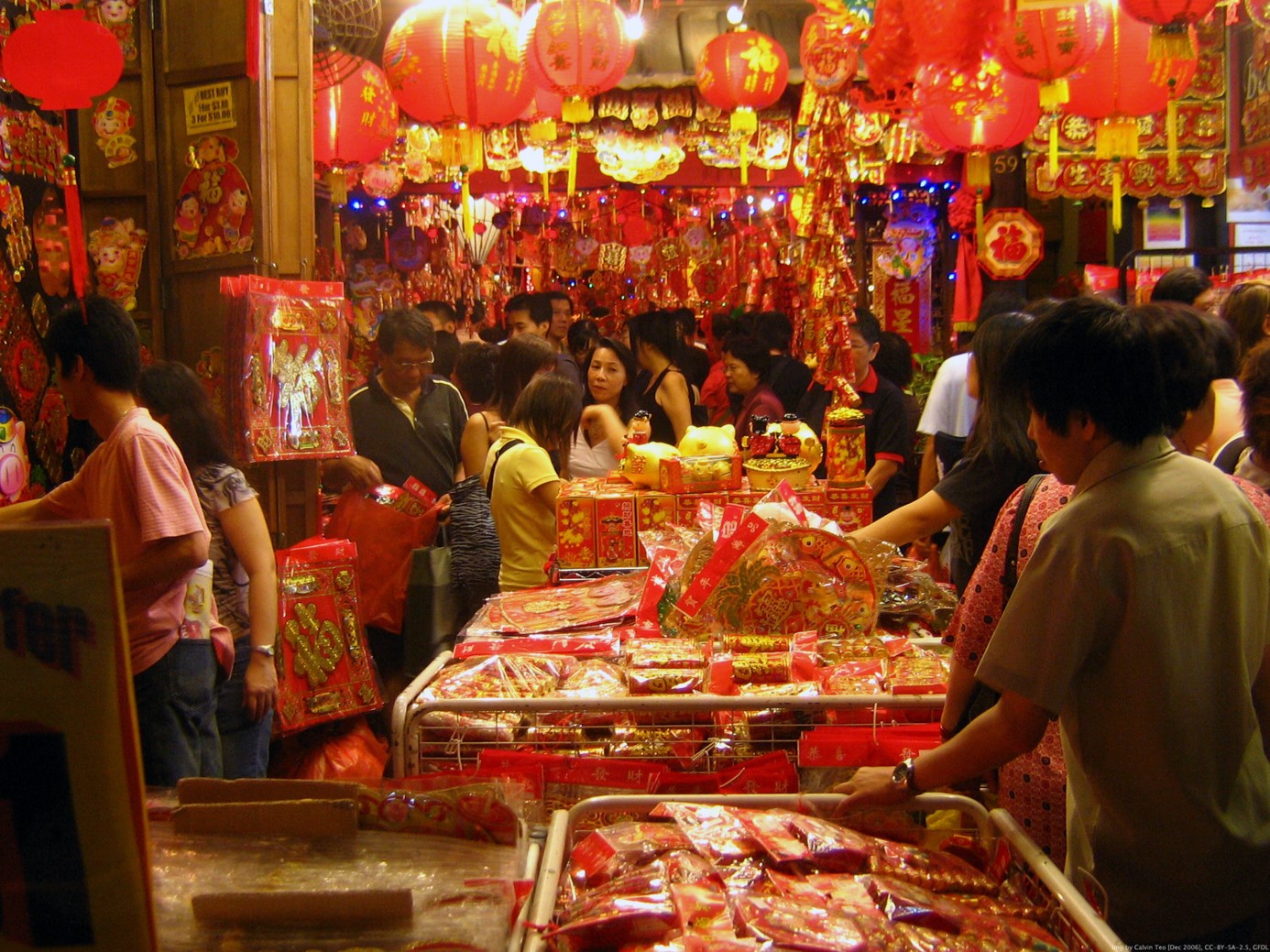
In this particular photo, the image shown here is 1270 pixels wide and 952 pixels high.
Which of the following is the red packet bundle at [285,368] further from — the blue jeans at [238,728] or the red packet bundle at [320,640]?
the blue jeans at [238,728]

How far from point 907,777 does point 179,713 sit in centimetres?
168

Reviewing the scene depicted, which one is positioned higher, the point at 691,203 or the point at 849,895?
the point at 691,203

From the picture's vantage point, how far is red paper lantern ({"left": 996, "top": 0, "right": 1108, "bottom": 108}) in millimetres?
4180

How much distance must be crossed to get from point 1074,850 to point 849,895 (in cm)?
50

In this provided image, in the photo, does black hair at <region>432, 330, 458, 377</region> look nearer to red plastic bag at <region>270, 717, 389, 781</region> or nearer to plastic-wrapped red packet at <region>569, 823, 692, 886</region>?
red plastic bag at <region>270, 717, 389, 781</region>

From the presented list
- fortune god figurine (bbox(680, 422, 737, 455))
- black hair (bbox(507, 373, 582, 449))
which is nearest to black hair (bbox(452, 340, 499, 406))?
black hair (bbox(507, 373, 582, 449))

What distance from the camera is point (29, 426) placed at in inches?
121

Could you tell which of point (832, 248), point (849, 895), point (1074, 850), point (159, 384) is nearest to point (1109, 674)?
point (1074, 850)

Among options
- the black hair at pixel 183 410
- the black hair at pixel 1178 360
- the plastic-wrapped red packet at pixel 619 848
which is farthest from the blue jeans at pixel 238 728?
the black hair at pixel 1178 360

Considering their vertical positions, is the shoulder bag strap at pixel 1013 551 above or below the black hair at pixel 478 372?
below

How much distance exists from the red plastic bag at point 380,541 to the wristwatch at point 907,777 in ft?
9.25

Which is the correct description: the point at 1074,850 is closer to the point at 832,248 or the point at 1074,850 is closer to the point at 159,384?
the point at 159,384

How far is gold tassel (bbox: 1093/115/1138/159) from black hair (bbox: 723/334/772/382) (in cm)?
176

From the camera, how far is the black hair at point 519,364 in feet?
14.3
